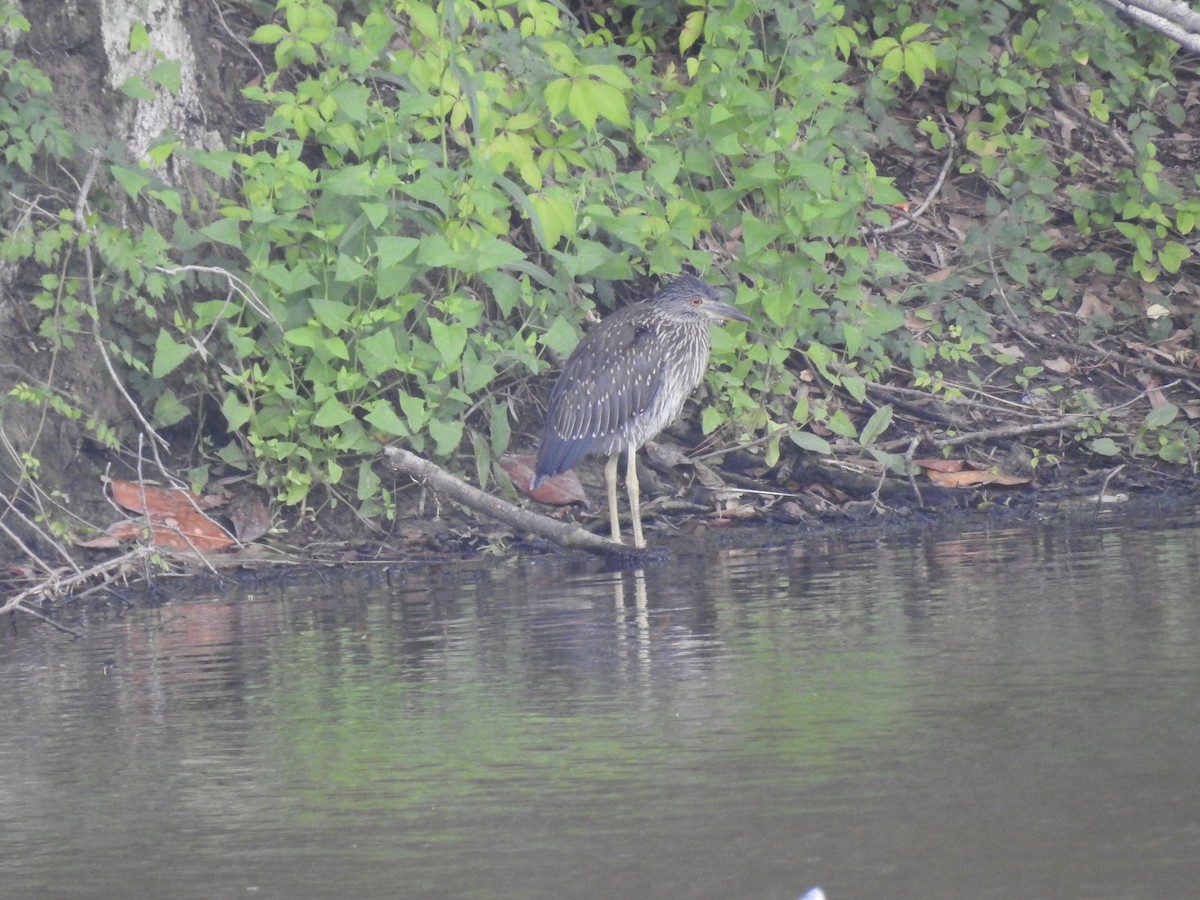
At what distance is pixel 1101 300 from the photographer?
10172 millimetres

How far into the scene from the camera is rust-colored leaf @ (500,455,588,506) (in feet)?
27.8

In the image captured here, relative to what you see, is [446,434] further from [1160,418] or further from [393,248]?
[1160,418]

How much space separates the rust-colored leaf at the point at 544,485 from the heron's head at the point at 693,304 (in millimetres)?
899

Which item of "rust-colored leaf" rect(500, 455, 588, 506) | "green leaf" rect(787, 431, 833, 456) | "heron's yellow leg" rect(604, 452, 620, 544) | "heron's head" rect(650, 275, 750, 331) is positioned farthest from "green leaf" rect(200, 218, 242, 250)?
"green leaf" rect(787, 431, 833, 456)

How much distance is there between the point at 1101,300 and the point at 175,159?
4.95 metres

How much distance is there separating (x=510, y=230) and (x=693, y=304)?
1.10 m

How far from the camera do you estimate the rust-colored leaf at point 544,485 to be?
8484 millimetres

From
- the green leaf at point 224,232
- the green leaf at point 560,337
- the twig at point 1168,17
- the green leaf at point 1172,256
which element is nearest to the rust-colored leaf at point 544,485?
the green leaf at point 560,337

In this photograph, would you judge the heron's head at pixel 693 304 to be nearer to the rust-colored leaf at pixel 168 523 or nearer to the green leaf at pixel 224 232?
the green leaf at pixel 224 232

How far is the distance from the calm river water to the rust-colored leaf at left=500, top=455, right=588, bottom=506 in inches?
77.4

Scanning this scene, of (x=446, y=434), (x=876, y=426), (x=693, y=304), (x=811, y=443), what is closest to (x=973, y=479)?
(x=876, y=426)

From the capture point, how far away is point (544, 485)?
8.53 metres

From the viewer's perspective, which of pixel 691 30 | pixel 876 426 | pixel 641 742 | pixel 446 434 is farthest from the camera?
pixel 691 30

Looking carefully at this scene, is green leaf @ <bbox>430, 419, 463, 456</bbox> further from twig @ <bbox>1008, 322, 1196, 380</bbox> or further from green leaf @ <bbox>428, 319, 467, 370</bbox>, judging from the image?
twig @ <bbox>1008, 322, 1196, 380</bbox>
